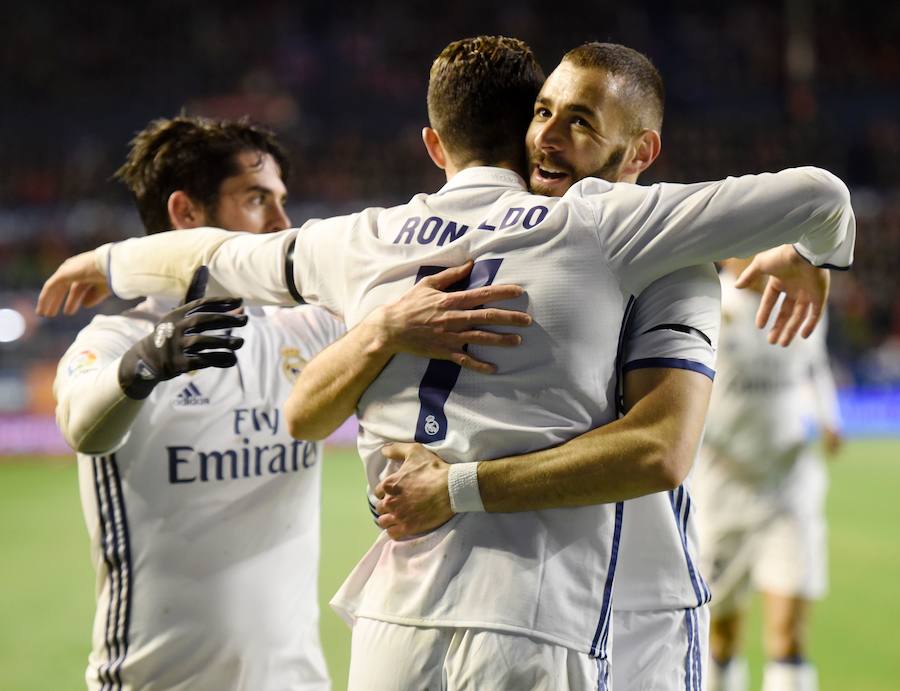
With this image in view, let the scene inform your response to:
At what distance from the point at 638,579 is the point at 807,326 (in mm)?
781

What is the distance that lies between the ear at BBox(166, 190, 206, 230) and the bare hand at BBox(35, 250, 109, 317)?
1.04 ft

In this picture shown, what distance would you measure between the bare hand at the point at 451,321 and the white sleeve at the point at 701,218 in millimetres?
216

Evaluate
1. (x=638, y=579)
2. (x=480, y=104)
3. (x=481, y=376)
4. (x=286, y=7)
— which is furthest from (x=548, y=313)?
(x=286, y=7)

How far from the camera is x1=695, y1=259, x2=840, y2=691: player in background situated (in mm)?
5121

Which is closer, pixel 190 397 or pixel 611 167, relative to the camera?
pixel 611 167

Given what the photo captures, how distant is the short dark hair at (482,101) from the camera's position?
7.34 feet

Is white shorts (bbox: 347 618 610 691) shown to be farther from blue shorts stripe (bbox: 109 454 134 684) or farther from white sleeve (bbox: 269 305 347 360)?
white sleeve (bbox: 269 305 347 360)

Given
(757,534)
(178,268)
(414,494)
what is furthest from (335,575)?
(414,494)

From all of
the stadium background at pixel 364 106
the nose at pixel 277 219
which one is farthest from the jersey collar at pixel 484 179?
the stadium background at pixel 364 106

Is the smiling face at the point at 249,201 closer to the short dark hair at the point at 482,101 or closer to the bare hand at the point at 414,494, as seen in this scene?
the short dark hair at the point at 482,101

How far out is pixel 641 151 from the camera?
2422 millimetres

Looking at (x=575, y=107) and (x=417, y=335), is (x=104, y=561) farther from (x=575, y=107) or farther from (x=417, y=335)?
(x=575, y=107)

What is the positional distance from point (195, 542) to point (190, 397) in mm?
378

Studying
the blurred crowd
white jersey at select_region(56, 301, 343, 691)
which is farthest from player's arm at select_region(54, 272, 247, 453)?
the blurred crowd
